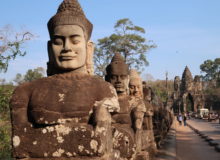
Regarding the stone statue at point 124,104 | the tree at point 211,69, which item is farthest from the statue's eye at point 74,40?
the tree at point 211,69

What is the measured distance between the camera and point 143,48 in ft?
115

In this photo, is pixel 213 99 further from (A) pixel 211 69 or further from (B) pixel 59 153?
(B) pixel 59 153

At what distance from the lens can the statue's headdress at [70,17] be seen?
406 centimetres

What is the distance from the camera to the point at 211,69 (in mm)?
87875

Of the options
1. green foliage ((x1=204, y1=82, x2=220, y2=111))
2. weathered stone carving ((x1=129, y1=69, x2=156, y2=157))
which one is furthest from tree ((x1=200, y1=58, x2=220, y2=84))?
weathered stone carving ((x1=129, y1=69, x2=156, y2=157))

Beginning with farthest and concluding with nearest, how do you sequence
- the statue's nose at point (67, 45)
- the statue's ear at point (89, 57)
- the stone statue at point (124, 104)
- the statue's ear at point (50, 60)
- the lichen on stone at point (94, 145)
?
the stone statue at point (124, 104) → the statue's ear at point (89, 57) → the statue's ear at point (50, 60) → the statue's nose at point (67, 45) → the lichen on stone at point (94, 145)

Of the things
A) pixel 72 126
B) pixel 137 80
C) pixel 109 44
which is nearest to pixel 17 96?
pixel 72 126

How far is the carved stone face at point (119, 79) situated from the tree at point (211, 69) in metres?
82.3

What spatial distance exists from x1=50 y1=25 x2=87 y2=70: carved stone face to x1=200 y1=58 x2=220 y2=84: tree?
84.7 meters

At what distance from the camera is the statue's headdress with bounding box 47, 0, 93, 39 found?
13.3ft

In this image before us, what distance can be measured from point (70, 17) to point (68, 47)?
37 centimetres

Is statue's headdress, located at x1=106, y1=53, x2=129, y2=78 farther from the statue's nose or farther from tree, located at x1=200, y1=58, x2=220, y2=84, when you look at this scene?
tree, located at x1=200, y1=58, x2=220, y2=84

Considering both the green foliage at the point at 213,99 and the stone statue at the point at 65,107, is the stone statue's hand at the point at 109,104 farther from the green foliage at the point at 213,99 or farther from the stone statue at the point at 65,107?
the green foliage at the point at 213,99

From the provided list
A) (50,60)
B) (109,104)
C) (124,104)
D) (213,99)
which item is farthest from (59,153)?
(213,99)
